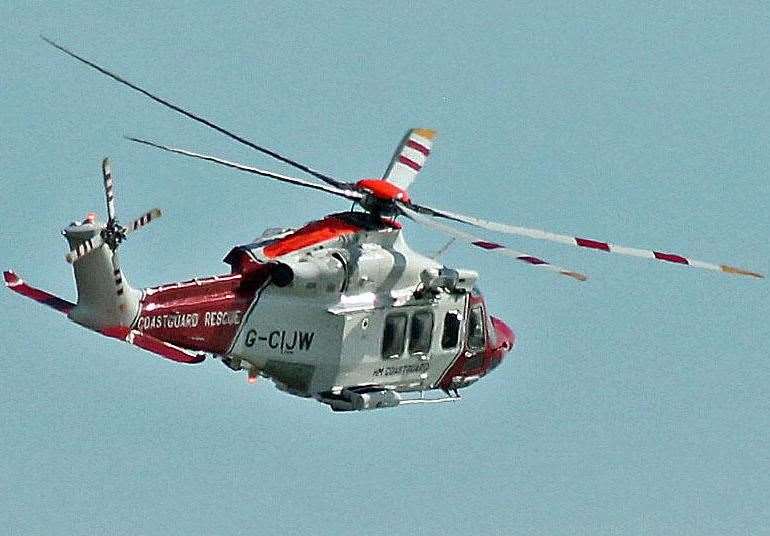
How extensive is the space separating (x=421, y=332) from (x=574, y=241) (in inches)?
141

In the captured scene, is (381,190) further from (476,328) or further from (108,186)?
(108,186)

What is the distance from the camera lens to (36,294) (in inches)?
1519

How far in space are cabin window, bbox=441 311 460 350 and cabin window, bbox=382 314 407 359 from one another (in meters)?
1.09

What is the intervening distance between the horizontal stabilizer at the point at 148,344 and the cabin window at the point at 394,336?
4603 millimetres

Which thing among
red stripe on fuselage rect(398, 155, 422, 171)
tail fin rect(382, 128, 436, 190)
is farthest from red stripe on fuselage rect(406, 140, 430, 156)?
red stripe on fuselage rect(398, 155, 422, 171)

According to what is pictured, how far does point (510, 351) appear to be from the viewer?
148ft

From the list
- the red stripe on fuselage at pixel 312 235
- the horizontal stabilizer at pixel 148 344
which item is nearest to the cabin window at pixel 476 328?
the red stripe on fuselage at pixel 312 235

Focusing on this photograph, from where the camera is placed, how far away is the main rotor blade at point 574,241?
39406 mm

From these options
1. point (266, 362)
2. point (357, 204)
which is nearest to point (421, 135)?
point (357, 204)

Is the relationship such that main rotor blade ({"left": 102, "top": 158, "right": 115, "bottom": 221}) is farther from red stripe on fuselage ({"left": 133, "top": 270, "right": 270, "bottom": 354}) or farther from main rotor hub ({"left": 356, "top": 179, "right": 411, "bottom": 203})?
main rotor hub ({"left": 356, "top": 179, "right": 411, "bottom": 203})

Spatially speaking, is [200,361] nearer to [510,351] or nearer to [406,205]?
[406,205]

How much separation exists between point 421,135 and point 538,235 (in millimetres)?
5854

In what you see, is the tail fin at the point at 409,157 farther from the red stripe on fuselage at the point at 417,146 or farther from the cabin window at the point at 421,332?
the cabin window at the point at 421,332

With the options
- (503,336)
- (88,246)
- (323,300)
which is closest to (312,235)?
(323,300)
